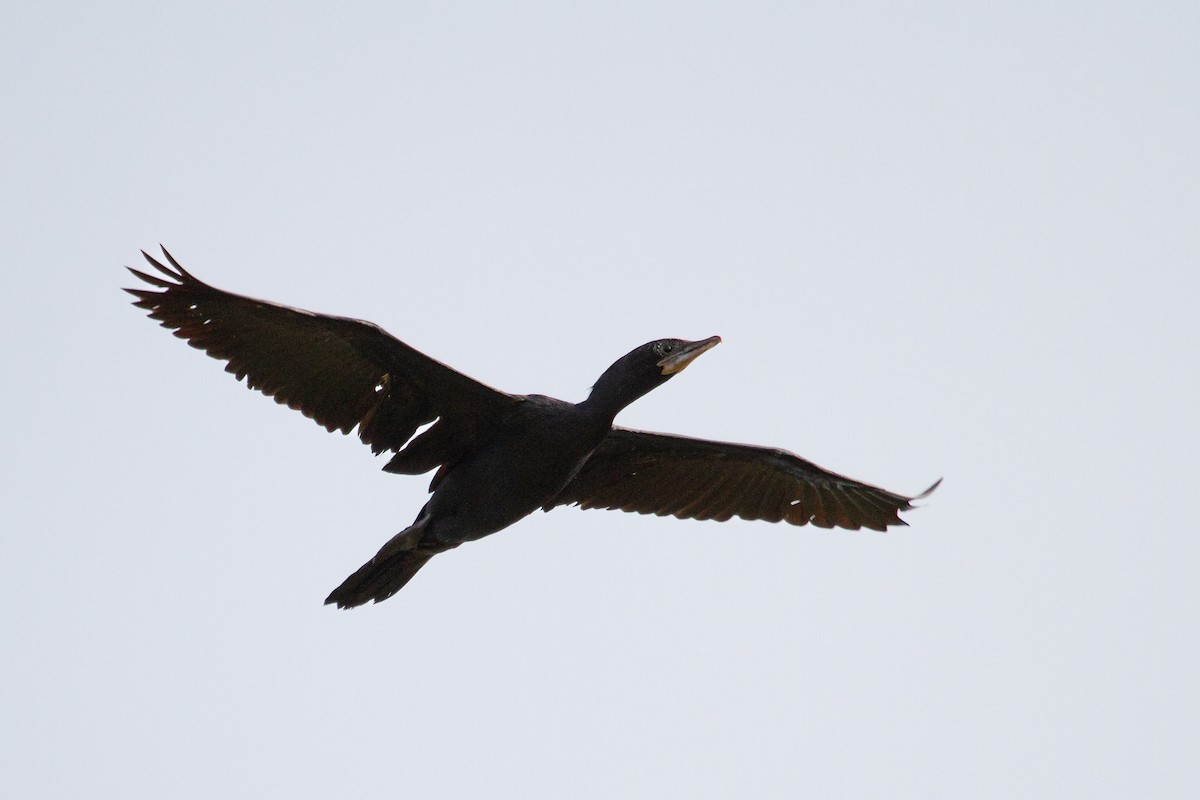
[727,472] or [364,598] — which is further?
[727,472]

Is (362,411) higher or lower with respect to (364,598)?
higher

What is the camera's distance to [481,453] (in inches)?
360

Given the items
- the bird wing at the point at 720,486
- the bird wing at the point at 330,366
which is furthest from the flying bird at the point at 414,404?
the bird wing at the point at 720,486

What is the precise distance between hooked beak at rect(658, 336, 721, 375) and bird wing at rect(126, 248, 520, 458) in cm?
94

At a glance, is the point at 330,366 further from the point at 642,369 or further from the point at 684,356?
→ the point at 684,356

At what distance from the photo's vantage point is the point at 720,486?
34.7 ft

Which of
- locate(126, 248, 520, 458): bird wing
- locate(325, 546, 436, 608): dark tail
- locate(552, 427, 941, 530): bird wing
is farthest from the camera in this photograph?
locate(552, 427, 941, 530): bird wing

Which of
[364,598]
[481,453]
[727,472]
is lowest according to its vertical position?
[364,598]

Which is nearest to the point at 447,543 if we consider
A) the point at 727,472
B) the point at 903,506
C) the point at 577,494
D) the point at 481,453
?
the point at 481,453

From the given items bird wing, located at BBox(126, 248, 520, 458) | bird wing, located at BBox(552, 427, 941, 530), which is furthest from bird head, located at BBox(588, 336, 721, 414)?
bird wing, located at BBox(552, 427, 941, 530)

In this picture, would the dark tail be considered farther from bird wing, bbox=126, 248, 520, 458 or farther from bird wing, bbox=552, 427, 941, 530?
bird wing, bbox=552, 427, 941, 530

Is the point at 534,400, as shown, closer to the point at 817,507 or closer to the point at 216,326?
the point at 216,326

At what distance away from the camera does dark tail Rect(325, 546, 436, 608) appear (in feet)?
29.9

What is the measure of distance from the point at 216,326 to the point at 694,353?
9.48 feet
